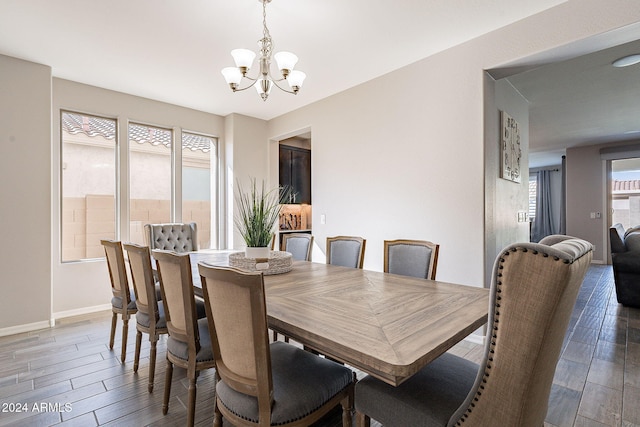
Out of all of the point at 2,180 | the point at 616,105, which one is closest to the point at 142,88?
the point at 2,180

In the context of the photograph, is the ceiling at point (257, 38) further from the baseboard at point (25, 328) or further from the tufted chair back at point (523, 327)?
the baseboard at point (25, 328)

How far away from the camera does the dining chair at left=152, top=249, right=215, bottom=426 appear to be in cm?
151

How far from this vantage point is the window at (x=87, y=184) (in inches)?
146

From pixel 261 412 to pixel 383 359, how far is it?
1.76ft

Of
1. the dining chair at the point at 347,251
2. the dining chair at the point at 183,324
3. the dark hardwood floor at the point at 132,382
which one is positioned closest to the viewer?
the dining chair at the point at 183,324

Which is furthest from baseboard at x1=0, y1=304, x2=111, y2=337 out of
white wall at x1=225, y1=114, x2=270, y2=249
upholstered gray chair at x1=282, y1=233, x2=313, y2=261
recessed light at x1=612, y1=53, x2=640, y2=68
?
recessed light at x1=612, y1=53, x2=640, y2=68

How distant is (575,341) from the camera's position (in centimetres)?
280

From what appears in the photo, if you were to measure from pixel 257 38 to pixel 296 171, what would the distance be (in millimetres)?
3163

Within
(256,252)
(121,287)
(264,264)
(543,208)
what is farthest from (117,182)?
(543,208)

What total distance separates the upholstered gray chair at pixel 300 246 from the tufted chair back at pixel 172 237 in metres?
1.48

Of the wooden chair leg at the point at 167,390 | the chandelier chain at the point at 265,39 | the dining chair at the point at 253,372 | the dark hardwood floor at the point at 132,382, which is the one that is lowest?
the dark hardwood floor at the point at 132,382

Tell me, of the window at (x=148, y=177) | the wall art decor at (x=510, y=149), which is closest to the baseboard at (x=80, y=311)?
the window at (x=148, y=177)

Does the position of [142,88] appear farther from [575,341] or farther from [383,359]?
[575,341]

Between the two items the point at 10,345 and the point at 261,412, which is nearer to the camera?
the point at 261,412
